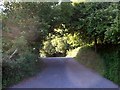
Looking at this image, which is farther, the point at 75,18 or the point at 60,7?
the point at 75,18

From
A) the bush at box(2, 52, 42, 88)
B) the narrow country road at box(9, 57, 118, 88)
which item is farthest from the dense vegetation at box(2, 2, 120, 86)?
the narrow country road at box(9, 57, 118, 88)

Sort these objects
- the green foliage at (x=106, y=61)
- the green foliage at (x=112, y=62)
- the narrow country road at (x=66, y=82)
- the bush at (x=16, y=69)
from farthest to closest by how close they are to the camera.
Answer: the green foliage at (x=106, y=61) → the green foliage at (x=112, y=62) → the narrow country road at (x=66, y=82) → the bush at (x=16, y=69)

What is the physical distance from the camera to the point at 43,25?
→ 13781 millimetres

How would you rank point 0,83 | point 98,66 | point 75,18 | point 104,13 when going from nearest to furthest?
point 0,83 → point 104,13 → point 98,66 → point 75,18

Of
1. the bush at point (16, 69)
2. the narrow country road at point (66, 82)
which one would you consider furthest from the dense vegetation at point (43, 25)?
the narrow country road at point (66, 82)

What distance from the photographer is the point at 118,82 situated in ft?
36.0

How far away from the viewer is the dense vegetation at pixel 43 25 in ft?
37.4

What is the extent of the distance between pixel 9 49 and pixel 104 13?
16.5ft

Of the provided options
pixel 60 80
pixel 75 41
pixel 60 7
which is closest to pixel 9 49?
pixel 60 80

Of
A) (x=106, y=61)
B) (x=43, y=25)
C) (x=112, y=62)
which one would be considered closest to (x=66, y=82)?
(x=112, y=62)

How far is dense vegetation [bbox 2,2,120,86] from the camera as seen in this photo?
11414 millimetres

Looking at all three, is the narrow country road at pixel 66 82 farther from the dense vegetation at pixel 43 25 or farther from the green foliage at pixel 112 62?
the dense vegetation at pixel 43 25

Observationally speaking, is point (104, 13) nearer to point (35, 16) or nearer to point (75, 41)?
point (35, 16)

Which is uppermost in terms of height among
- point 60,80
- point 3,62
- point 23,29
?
point 23,29
